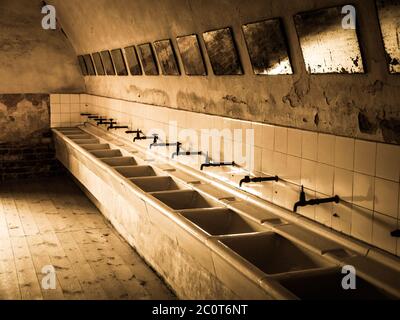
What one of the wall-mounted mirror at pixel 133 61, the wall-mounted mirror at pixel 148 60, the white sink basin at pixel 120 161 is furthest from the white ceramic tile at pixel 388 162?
the wall-mounted mirror at pixel 133 61

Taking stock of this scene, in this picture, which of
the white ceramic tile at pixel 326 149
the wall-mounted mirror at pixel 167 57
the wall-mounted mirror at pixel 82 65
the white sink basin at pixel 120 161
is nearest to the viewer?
the white ceramic tile at pixel 326 149

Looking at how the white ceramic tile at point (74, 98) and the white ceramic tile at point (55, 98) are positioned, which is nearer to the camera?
the white ceramic tile at point (55, 98)

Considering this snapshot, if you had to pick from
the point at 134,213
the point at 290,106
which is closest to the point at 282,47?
the point at 290,106

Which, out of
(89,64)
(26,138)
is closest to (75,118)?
(26,138)

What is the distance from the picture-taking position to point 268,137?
4000mm

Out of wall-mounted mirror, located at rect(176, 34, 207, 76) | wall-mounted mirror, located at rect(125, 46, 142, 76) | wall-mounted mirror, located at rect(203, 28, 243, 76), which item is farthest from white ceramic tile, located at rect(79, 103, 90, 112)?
wall-mounted mirror, located at rect(203, 28, 243, 76)

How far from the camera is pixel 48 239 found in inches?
234

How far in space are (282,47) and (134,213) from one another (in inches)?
101

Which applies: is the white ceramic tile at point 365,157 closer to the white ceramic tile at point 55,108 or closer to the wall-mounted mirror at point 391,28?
the wall-mounted mirror at point 391,28

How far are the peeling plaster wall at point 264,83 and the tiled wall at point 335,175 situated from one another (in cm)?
9

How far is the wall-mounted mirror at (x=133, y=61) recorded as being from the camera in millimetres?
6573

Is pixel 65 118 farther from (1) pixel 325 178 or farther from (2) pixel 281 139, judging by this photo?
(1) pixel 325 178

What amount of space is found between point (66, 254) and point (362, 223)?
11.4 feet

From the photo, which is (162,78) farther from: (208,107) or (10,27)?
(10,27)
